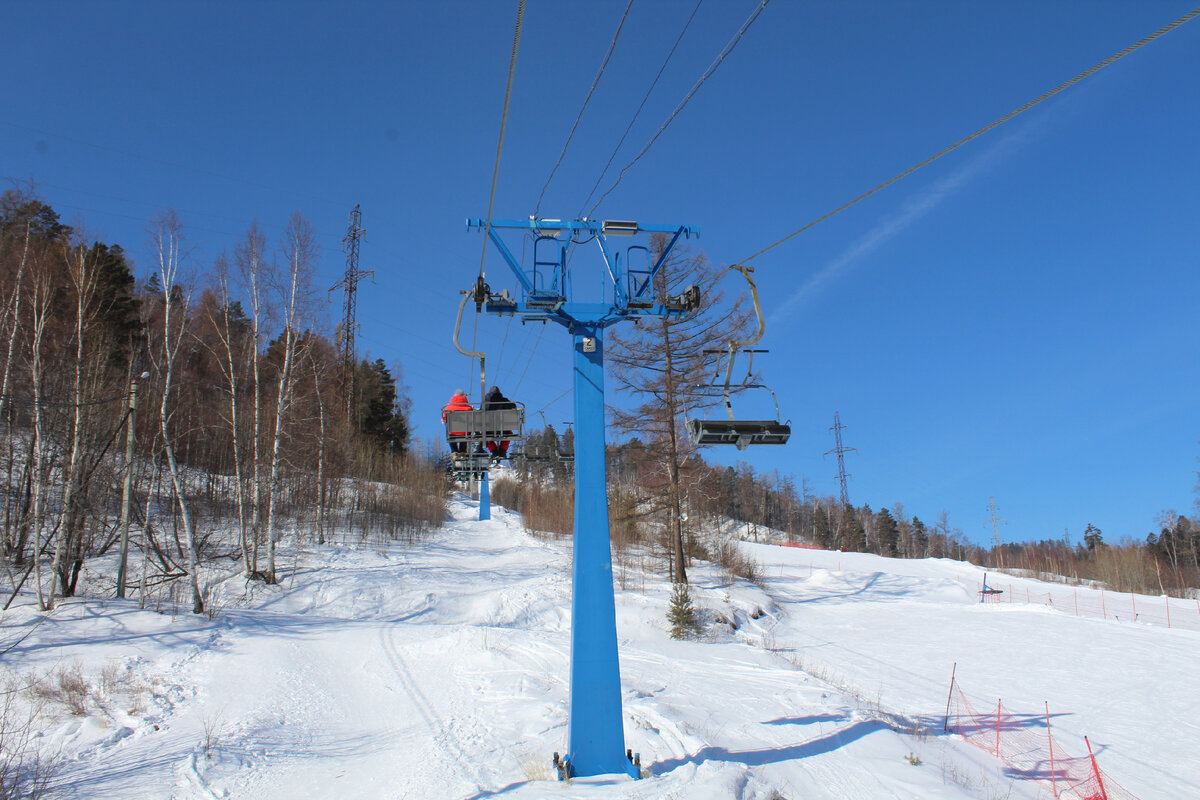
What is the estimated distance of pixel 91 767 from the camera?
922 centimetres

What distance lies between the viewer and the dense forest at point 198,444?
17278mm

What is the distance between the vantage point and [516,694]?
12.5m

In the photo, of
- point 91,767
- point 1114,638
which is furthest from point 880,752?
point 1114,638

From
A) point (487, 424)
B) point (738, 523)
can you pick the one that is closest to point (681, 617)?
point (487, 424)

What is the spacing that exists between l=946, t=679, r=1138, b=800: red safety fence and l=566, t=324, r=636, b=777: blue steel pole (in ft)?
24.1

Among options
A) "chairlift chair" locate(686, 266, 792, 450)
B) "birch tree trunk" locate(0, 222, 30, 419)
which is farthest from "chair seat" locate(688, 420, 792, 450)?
"birch tree trunk" locate(0, 222, 30, 419)

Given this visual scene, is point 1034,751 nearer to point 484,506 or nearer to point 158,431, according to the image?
point 158,431

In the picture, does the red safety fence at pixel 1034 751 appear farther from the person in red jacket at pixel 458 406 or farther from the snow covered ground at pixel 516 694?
the person in red jacket at pixel 458 406

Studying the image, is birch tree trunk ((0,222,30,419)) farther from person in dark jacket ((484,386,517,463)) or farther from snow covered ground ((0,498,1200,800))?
person in dark jacket ((484,386,517,463))

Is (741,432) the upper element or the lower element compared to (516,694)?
upper

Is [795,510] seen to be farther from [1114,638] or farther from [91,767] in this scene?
[91,767]

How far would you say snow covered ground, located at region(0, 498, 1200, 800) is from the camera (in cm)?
898

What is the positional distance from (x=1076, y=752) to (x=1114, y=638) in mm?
15101

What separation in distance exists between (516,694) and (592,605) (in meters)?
4.97
